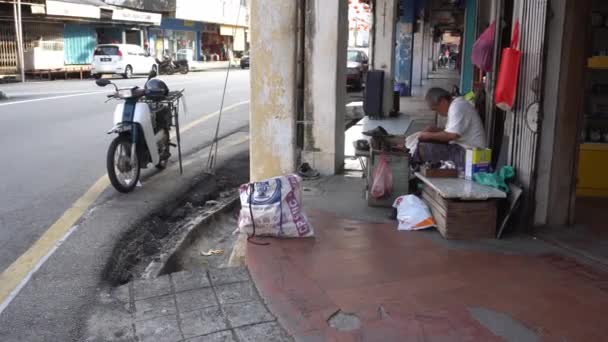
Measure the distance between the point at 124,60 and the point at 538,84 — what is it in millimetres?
25658

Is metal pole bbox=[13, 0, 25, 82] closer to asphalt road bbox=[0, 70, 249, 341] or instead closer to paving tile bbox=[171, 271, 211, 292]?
asphalt road bbox=[0, 70, 249, 341]

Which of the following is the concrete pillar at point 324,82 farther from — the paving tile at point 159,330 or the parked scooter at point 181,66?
the parked scooter at point 181,66

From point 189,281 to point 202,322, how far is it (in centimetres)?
69

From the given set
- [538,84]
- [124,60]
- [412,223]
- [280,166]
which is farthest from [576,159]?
[124,60]

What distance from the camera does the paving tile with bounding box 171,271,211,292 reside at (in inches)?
171

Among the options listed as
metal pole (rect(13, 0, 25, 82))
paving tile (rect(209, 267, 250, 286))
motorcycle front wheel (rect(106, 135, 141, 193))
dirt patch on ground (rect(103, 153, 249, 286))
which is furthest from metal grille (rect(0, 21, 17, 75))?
paving tile (rect(209, 267, 250, 286))

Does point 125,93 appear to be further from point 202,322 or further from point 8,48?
point 8,48

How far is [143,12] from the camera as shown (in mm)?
34656

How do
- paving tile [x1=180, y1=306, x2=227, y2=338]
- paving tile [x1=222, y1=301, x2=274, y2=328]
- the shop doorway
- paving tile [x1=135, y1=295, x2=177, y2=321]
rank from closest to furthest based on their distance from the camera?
paving tile [x1=180, y1=306, x2=227, y2=338] < paving tile [x1=222, y1=301, x2=274, y2=328] < paving tile [x1=135, y1=295, x2=177, y2=321] < the shop doorway

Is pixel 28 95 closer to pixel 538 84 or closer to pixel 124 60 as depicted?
pixel 124 60

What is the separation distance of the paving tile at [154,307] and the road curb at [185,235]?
803 millimetres

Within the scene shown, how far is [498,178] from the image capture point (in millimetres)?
5496

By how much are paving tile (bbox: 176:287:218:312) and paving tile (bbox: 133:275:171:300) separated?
0.15 meters

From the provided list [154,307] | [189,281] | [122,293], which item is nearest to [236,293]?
[189,281]
